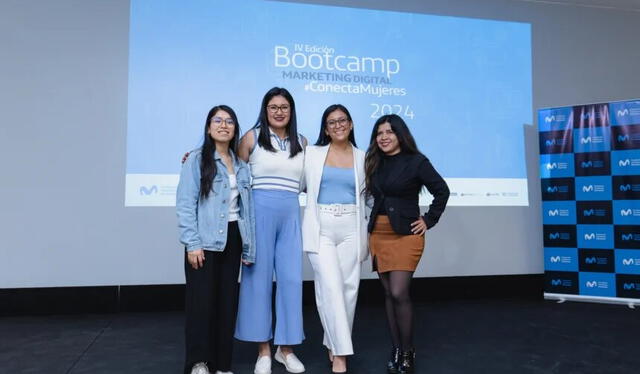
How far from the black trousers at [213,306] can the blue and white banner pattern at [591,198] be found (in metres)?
3.14

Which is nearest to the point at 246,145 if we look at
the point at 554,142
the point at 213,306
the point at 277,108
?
the point at 277,108

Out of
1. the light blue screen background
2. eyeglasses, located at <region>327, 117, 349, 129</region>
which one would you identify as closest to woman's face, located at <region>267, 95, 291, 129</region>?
eyeglasses, located at <region>327, 117, 349, 129</region>

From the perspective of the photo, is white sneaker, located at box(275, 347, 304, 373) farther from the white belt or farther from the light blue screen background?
the light blue screen background

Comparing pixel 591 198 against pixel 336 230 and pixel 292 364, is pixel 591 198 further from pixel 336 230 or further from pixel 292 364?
pixel 292 364

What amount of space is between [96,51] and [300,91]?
66.1 inches

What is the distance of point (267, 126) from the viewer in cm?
219

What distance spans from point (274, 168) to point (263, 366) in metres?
0.99

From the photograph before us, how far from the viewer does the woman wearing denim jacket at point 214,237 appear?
195 centimetres

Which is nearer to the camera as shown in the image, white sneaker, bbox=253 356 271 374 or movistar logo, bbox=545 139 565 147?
white sneaker, bbox=253 356 271 374

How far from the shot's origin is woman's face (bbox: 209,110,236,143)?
6.65 feet

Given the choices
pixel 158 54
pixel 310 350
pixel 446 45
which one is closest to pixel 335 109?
pixel 310 350

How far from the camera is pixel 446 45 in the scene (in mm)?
3990

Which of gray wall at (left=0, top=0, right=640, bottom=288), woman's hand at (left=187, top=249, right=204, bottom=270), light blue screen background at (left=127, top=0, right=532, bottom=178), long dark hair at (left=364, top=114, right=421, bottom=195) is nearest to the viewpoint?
woman's hand at (left=187, top=249, right=204, bottom=270)

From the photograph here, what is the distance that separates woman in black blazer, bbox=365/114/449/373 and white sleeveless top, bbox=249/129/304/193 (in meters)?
0.39
